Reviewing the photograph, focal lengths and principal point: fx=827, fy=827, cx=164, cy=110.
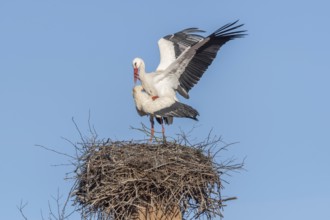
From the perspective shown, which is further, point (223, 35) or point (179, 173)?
point (223, 35)

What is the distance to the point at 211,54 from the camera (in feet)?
45.9

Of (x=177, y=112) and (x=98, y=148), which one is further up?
(x=177, y=112)

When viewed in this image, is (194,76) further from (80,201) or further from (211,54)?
(80,201)

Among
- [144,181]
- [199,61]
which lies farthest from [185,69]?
[144,181]

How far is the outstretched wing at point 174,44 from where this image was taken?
14.9 metres

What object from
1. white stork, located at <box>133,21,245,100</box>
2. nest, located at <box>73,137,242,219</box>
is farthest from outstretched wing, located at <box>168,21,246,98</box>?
nest, located at <box>73,137,242,219</box>

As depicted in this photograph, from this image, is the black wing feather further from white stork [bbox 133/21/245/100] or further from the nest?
the nest

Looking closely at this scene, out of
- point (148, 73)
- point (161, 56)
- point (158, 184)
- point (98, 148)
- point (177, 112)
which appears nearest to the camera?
point (158, 184)

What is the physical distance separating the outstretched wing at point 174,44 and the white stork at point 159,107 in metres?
1.47

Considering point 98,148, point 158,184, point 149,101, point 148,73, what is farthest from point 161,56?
point 158,184

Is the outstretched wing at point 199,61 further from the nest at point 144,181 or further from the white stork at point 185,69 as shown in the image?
the nest at point 144,181

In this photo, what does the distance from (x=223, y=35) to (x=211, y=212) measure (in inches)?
180

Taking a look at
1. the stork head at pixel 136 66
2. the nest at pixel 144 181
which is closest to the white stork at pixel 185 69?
the stork head at pixel 136 66

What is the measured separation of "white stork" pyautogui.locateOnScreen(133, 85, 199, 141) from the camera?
12.8 m
